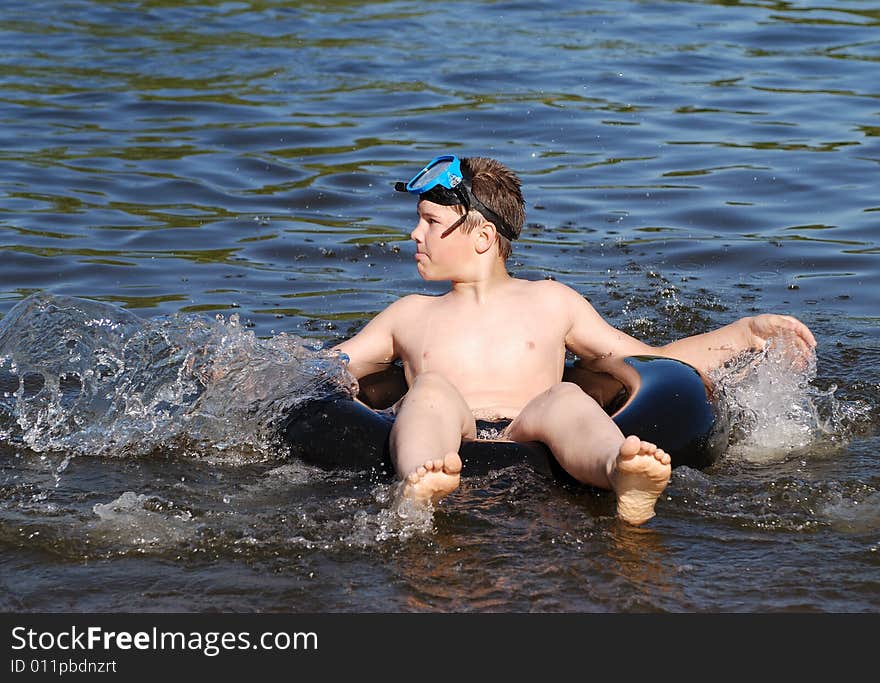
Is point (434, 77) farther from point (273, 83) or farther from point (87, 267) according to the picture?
point (87, 267)

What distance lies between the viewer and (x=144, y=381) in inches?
241

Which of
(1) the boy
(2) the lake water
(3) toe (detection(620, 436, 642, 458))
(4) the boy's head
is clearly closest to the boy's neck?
(1) the boy

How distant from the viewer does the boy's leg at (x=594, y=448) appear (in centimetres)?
450

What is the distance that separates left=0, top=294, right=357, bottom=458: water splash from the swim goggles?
0.79m

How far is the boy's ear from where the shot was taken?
5.94m

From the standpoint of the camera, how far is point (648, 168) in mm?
10836

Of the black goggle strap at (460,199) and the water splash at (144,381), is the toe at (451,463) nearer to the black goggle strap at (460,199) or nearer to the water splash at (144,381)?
the water splash at (144,381)

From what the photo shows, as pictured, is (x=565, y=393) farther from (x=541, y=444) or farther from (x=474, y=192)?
(x=474, y=192)

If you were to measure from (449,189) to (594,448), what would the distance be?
1556 millimetres

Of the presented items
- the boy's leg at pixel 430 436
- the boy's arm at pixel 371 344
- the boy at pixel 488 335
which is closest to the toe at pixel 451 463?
the boy's leg at pixel 430 436

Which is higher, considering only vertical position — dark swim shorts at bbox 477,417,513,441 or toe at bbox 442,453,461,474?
toe at bbox 442,453,461,474

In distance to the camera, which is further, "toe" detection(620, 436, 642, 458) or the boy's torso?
the boy's torso

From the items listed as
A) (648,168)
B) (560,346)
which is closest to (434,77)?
(648,168)

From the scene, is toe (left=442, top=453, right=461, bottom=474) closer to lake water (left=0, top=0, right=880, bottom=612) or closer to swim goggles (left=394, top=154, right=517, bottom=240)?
lake water (left=0, top=0, right=880, bottom=612)
